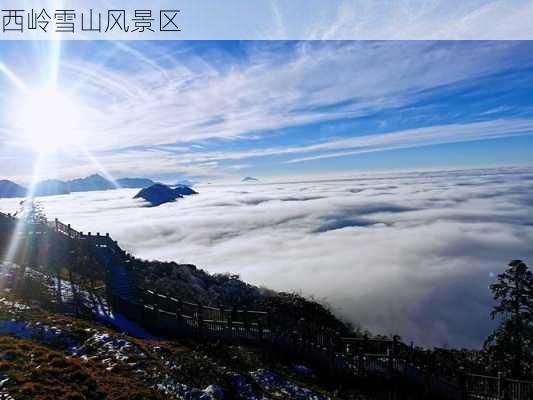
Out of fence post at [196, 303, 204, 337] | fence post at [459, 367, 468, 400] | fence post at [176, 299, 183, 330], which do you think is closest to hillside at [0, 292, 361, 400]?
fence post at [196, 303, 204, 337]

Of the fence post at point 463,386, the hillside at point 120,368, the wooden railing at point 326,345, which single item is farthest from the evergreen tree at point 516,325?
the hillside at point 120,368

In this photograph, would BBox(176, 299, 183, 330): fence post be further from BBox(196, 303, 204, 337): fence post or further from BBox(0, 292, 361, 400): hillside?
BBox(0, 292, 361, 400): hillside

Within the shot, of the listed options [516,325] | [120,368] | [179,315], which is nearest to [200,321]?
[179,315]

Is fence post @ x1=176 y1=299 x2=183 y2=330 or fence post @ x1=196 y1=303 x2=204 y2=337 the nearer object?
fence post @ x1=196 y1=303 x2=204 y2=337

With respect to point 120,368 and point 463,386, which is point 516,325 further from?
point 120,368

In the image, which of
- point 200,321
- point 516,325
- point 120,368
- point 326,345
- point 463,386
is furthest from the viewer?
point 516,325

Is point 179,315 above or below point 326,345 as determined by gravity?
above

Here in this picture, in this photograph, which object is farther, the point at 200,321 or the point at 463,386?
the point at 200,321

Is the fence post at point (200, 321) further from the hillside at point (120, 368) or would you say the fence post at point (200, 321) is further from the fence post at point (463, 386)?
the fence post at point (463, 386)
